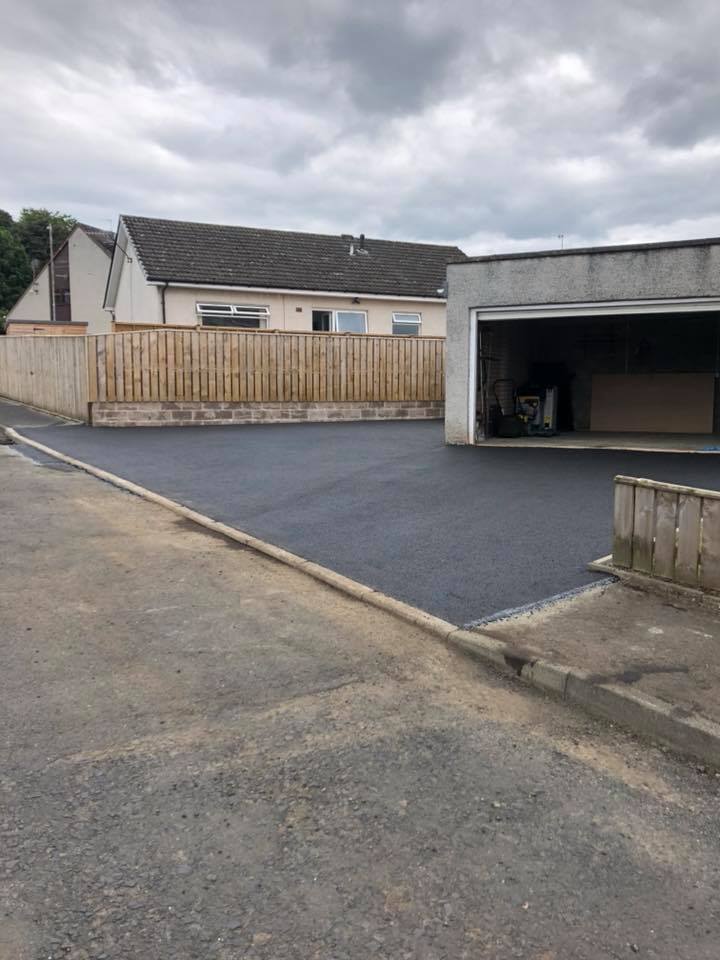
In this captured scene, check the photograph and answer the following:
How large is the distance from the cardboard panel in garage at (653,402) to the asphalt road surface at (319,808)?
14.4 meters

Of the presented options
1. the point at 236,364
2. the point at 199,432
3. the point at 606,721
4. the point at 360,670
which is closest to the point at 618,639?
the point at 606,721

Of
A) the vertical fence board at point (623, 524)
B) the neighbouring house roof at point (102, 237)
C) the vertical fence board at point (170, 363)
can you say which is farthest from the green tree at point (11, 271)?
the vertical fence board at point (623, 524)

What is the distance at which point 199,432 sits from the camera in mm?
17109

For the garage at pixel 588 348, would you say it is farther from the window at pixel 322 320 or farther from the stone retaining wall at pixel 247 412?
the window at pixel 322 320

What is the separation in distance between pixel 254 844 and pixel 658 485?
3.96 meters

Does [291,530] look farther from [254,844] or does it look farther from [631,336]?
[631,336]

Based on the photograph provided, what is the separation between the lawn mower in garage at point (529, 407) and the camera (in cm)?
1659

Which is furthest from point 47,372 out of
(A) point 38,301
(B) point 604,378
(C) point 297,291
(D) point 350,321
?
(A) point 38,301

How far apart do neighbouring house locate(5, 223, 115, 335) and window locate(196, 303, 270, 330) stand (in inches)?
434

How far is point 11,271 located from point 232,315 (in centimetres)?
→ 4331

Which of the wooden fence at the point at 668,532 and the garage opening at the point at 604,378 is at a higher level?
the garage opening at the point at 604,378

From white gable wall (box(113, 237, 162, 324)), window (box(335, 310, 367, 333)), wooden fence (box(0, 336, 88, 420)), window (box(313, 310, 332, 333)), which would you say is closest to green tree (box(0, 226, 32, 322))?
white gable wall (box(113, 237, 162, 324))

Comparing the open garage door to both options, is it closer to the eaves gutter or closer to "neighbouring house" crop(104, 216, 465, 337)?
the eaves gutter

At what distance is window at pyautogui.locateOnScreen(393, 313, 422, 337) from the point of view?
27136 millimetres
